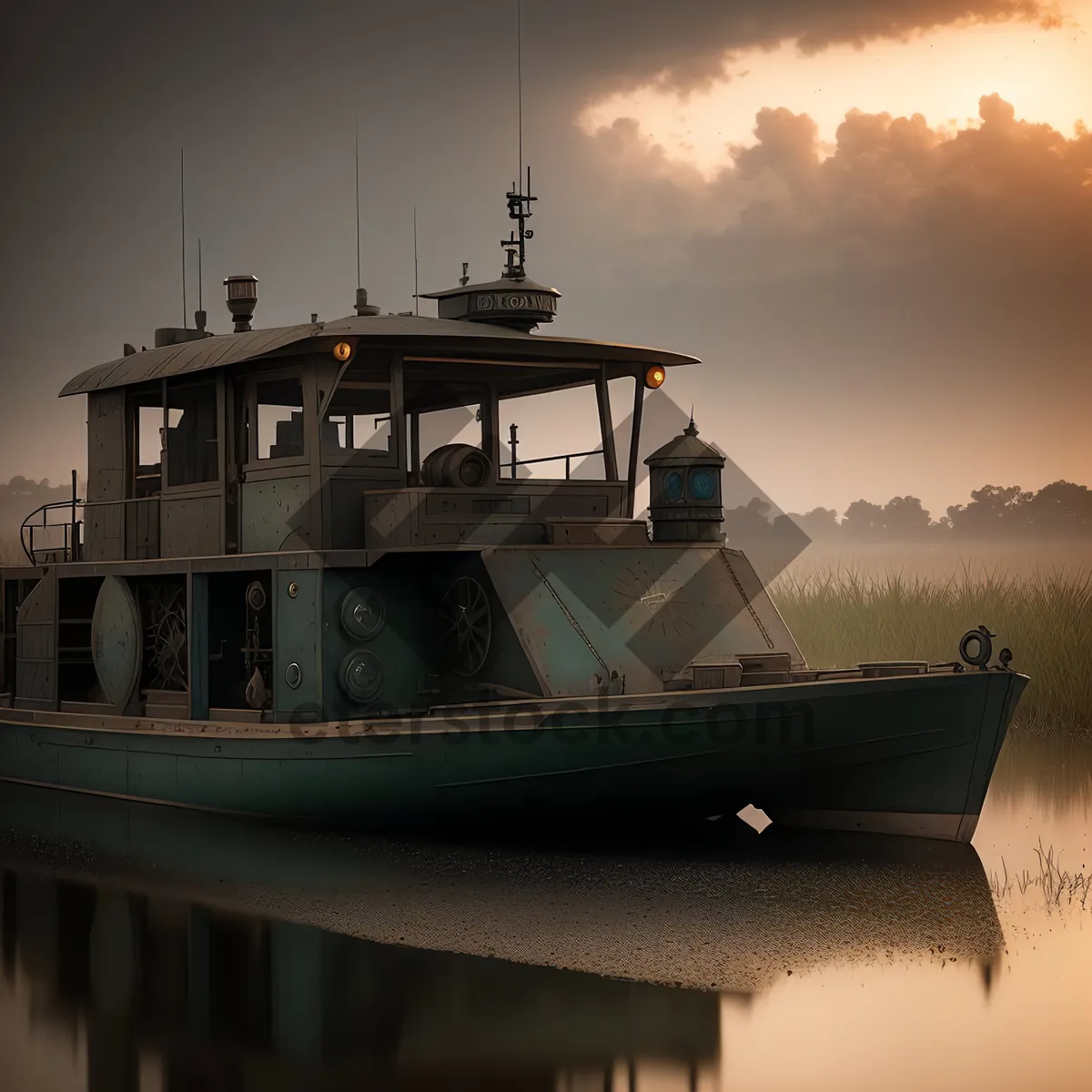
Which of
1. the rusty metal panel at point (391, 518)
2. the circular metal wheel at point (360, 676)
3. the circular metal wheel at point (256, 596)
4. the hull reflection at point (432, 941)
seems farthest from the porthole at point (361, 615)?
the hull reflection at point (432, 941)

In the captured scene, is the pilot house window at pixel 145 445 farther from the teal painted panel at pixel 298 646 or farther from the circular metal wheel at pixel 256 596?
the teal painted panel at pixel 298 646

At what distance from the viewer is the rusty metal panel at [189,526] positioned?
A: 11860mm

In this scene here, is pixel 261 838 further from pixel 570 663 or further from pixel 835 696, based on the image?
pixel 835 696

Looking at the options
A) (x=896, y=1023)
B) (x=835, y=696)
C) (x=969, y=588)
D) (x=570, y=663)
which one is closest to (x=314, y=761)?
(x=570, y=663)

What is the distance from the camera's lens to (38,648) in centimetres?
1334

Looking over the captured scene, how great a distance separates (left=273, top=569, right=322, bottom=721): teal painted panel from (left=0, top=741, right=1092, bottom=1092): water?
871 mm

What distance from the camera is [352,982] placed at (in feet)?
24.6

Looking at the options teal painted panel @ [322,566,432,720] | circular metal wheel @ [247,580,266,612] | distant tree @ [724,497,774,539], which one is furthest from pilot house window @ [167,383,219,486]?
distant tree @ [724,497,774,539]

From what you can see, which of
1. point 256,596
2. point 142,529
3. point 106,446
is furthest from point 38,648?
point 256,596

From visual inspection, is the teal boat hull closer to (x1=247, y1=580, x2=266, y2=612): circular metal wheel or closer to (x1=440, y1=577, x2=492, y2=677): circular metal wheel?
(x1=440, y1=577, x2=492, y2=677): circular metal wheel

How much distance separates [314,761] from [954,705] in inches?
159

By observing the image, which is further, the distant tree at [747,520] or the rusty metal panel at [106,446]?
the distant tree at [747,520]

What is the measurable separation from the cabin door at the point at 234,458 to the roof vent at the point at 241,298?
1353 mm

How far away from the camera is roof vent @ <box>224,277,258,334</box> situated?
42.6 feet
